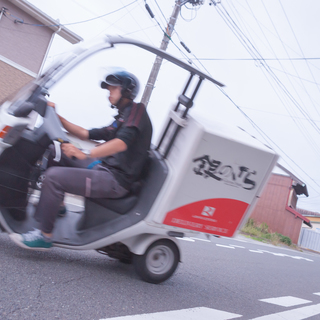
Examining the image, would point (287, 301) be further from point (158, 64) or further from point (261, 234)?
point (261, 234)

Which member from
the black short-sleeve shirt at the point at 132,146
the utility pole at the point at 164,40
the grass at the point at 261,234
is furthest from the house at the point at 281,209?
the black short-sleeve shirt at the point at 132,146

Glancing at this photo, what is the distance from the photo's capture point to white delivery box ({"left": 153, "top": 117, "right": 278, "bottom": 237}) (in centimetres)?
307

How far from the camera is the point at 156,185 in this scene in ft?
10.4

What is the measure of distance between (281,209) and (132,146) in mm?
30259

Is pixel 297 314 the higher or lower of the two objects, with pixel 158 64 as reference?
lower

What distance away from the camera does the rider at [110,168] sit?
9.52ft

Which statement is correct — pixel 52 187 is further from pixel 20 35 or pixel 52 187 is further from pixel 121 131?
pixel 20 35

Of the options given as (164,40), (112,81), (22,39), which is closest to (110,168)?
(112,81)

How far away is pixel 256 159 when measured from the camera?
128 inches

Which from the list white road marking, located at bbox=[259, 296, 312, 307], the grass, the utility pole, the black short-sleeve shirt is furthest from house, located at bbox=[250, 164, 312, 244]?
the black short-sleeve shirt

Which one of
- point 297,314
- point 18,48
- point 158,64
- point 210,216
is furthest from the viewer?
point 18,48

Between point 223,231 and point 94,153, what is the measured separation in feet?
4.62

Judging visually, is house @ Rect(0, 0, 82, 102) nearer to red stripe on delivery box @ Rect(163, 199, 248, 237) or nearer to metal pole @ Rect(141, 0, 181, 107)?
metal pole @ Rect(141, 0, 181, 107)

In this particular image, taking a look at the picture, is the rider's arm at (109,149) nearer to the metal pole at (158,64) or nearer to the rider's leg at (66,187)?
the rider's leg at (66,187)
